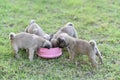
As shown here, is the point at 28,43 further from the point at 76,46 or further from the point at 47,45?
the point at 76,46

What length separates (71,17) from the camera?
6.27 m

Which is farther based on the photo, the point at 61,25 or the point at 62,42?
the point at 61,25

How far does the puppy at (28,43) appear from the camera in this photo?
4.53m

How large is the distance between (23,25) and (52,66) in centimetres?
162

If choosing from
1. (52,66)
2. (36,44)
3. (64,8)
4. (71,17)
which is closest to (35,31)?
(36,44)

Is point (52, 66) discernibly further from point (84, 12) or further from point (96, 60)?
point (84, 12)

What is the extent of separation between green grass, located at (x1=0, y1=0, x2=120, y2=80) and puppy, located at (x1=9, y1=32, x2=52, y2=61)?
149 mm

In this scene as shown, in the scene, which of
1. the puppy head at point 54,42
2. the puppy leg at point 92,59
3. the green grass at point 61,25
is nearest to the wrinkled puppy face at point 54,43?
the puppy head at point 54,42

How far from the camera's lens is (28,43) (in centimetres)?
453

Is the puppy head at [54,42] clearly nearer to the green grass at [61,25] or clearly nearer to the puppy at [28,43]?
the puppy at [28,43]

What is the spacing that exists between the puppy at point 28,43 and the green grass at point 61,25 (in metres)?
0.15

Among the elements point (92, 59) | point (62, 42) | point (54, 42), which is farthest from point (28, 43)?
point (92, 59)

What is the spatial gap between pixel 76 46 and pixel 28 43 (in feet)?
2.27

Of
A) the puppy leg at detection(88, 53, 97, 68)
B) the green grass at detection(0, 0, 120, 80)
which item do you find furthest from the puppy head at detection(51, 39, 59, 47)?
the puppy leg at detection(88, 53, 97, 68)
